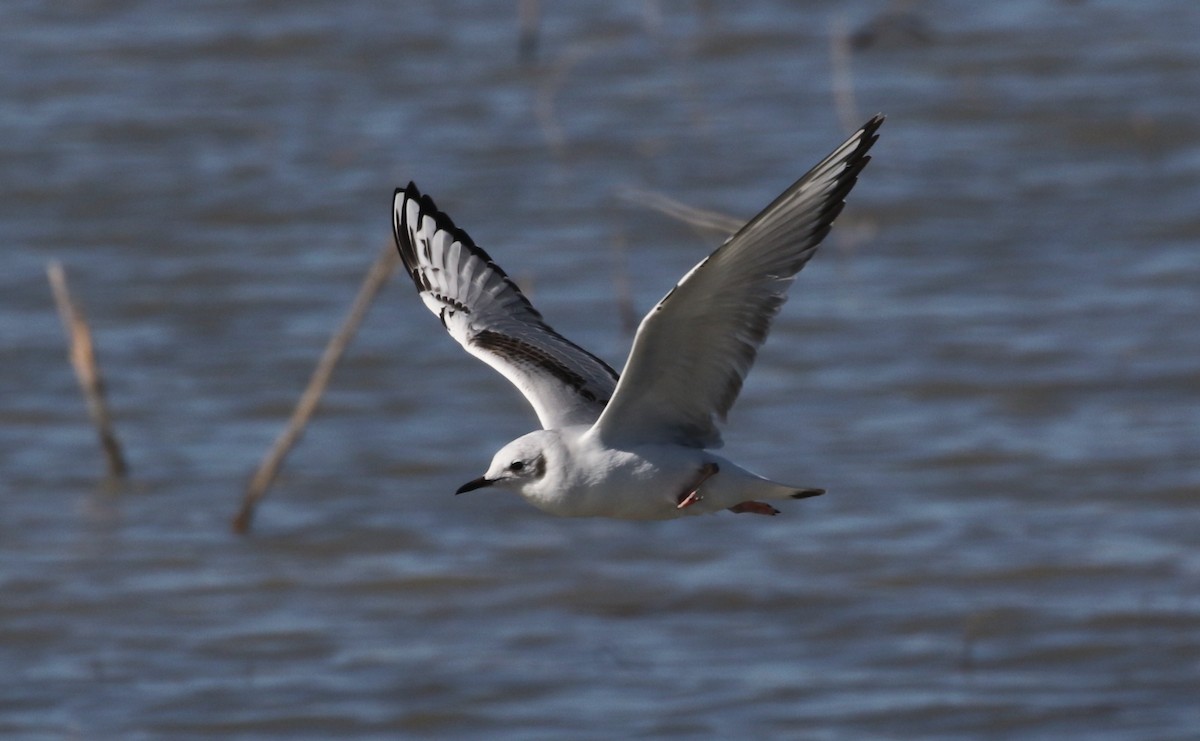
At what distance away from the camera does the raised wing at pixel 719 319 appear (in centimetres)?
536

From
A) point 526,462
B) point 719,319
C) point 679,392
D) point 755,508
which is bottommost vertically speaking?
point 755,508

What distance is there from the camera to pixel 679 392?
19.4 feet

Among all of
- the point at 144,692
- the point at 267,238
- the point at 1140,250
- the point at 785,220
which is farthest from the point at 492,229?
the point at 785,220

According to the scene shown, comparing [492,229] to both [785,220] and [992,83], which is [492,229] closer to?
[992,83]

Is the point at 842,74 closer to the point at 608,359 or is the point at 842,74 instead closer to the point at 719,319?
the point at 608,359

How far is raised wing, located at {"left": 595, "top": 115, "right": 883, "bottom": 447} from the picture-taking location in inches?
211

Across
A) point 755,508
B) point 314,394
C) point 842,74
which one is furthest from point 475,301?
point 842,74

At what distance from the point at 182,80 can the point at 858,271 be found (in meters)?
7.30

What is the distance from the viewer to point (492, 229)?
15898 mm

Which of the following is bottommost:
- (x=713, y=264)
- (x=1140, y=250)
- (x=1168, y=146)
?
(x=713, y=264)

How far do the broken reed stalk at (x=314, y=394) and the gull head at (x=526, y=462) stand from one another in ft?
8.12

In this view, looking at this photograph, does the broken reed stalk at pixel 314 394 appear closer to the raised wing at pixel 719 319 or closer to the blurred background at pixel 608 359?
the blurred background at pixel 608 359

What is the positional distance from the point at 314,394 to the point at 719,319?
4.80 meters

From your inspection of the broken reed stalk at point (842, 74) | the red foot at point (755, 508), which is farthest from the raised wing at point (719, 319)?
the broken reed stalk at point (842, 74)
